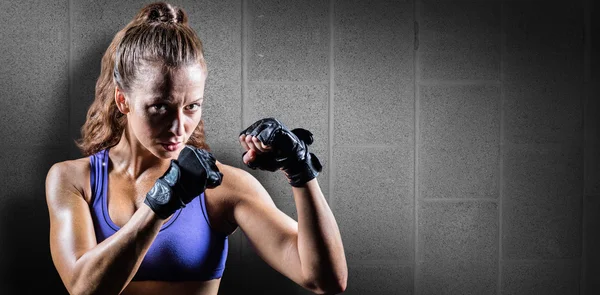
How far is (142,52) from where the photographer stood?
5.76 feet

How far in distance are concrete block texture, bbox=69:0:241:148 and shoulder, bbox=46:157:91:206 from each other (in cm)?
45

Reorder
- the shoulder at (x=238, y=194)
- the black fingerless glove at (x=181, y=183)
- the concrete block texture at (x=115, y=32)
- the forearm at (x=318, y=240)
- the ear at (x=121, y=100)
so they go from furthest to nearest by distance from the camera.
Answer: the concrete block texture at (x=115, y=32), the shoulder at (x=238, y=194), the ear at (x=121, y=100), the forearm at (x=318, y=240), the black fingerless glove at (x=181, y=183)

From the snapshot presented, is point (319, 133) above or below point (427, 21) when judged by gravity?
below

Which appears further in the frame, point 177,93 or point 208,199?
point 208,199

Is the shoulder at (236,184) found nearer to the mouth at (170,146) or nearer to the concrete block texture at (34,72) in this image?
the mouth at (170,146)

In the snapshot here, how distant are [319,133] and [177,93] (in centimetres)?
74

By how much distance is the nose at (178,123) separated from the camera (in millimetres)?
1736

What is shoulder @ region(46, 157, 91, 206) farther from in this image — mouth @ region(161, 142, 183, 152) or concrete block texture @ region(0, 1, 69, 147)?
concrete block texture @ region(0, 1, 69, 147)

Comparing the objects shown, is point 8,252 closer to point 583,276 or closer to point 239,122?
point 239,122

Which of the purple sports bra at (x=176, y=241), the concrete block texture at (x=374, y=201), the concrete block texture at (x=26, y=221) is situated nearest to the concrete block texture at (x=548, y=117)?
the concrete block texture at (x=374, y=201)

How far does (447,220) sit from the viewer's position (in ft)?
7.79

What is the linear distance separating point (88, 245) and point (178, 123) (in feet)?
1.35

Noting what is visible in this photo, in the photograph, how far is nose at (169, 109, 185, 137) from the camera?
174cm

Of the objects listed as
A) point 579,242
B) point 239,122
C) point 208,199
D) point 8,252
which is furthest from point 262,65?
point 579,242
